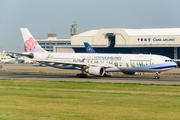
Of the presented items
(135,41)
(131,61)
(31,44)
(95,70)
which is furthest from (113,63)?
(135,41)

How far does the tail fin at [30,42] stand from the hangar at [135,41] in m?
57.2

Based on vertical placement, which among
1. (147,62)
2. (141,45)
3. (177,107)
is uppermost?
(141,45)

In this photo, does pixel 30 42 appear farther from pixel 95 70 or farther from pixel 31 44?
pixel 95 70

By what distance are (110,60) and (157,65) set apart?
8.10m

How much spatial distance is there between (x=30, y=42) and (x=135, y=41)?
59.1 meters

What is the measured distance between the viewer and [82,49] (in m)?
119

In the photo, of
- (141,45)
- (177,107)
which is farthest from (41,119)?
(141,45)

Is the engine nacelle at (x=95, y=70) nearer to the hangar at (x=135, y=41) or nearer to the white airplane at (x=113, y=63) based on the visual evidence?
the white airplane at (x=113, y=63)

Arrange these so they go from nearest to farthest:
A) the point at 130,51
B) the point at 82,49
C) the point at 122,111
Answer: the point at 122,111, the point at 130,51, the point at 82,49

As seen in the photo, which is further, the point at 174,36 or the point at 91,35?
the point at 91,35

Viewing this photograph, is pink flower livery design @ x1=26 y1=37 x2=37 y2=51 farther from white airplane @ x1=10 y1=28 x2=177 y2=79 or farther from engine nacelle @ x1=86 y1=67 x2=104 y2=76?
engine nacelle @ x1=86 y1=67 x2=104 y2=76

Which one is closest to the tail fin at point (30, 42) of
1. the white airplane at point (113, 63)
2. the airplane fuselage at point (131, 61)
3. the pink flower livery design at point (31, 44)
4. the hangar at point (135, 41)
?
the pink flower livery design at point (31, 44)

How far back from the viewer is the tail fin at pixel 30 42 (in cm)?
5634

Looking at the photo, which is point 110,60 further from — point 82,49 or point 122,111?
point 82,49
